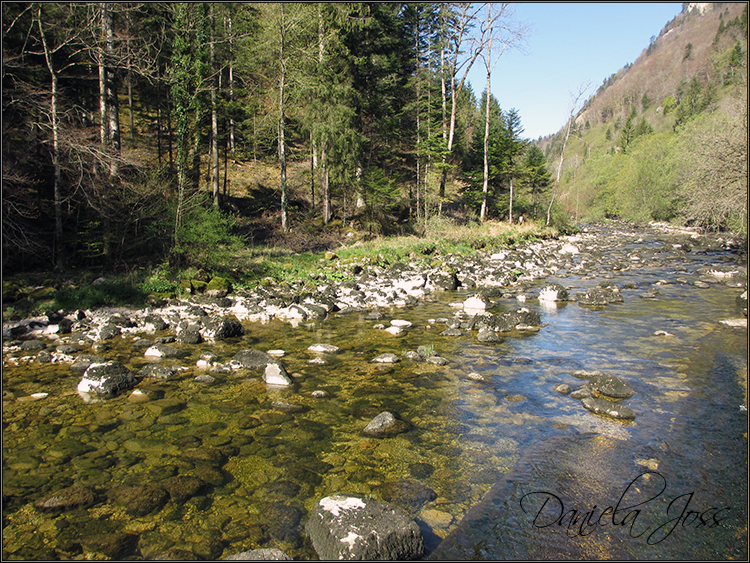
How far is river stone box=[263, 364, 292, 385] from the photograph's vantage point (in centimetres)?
651

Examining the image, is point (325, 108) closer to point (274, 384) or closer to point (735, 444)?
point (274, 384)

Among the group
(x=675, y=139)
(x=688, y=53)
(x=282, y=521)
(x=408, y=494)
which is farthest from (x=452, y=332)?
(x=688, y=53)

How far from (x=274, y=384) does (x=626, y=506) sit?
4.78 m

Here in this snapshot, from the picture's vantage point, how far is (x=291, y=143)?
33281mm

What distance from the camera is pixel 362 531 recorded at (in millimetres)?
3064

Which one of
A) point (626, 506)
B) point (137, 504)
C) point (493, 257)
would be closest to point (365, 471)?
point (137, 504)

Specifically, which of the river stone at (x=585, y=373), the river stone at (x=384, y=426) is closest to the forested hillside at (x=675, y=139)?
the river stone at (x=585, y=373)

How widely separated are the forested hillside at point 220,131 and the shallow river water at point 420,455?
7.18m

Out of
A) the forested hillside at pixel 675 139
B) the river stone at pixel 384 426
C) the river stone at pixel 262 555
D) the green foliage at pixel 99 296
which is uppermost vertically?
the forested hillside at pixel 675 139

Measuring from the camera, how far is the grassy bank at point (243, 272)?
10320 millimetres

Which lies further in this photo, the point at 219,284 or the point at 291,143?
the point at 291,143

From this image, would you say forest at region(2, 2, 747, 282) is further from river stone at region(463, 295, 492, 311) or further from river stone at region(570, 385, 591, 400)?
river stone at region(570, 385, 591, 400)

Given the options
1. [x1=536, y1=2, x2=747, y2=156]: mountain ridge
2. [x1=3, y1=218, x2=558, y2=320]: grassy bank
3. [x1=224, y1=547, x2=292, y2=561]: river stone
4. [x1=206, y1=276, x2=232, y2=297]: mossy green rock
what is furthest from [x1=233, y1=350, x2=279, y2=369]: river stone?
[x1=536, y1=2, x2=747, y2=156]: mountain ridge

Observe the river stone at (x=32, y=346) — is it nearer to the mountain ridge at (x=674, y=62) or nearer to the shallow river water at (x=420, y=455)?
the shallow river water at (x=420, y=455)
